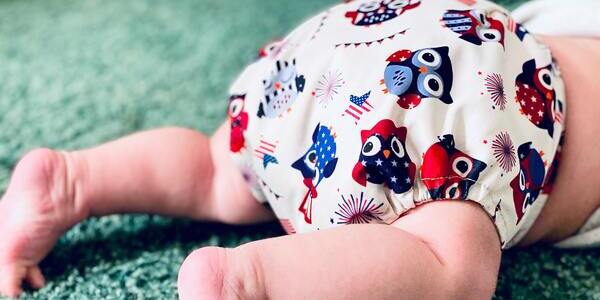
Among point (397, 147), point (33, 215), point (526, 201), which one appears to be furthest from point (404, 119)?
point (33, 215)

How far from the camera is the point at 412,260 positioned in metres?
0.49

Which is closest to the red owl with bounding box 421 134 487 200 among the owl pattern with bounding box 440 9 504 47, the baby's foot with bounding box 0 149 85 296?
the owl pattern with bounding box 440 9 504 47

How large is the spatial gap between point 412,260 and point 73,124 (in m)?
0.60

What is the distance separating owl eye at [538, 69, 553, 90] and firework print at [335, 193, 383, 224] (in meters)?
Result: 0.20

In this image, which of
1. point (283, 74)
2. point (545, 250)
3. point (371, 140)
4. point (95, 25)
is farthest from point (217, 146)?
point (95, 25)

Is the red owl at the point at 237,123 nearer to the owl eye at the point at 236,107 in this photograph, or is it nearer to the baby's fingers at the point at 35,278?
the owl eye at the point at 236,107

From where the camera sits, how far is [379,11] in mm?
643

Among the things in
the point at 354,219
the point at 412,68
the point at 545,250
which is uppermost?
the point at 412,68

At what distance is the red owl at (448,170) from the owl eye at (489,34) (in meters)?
0.11

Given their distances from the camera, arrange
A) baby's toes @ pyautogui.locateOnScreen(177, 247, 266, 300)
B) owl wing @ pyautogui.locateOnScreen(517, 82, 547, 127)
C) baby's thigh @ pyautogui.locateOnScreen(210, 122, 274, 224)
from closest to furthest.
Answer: baby's toes @ pyautogui.locateOnScreen(177, 247, 266, 300), owl wing @ pyautogui.locateOnScreen(517, 82, 547, 127), baby's thigh @ pyautogui.locateOnScreen(210, 122, 274, 224)

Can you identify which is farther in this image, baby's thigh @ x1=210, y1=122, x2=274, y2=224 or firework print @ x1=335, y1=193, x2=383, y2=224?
baby's thigh @ x1=210, y1=122, x2=274, y2=224

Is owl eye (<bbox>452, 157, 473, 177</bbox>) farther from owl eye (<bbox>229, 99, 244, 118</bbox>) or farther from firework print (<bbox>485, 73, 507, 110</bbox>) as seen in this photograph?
owl eye (<bbox>229, 99, 244, 118</bbox>)

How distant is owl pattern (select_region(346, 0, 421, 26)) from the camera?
0.63m

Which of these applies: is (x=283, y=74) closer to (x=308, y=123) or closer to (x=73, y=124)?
(x=308, y=123)
